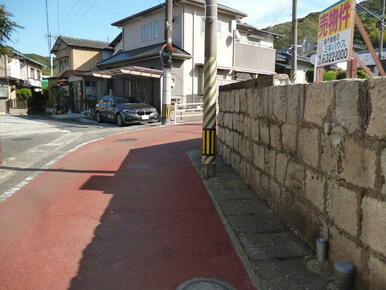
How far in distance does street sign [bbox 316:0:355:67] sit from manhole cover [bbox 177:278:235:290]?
2.99 meters

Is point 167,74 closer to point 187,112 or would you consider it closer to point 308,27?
point 187,112

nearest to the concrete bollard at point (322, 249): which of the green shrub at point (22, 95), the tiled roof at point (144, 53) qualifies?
the tiled roof at point (144, 53)

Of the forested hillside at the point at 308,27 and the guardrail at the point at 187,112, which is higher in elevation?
the forested hillside at the point at 308,27

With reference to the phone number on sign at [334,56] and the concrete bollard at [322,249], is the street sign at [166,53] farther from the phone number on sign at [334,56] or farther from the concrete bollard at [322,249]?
the concrete bollard at [322,249]

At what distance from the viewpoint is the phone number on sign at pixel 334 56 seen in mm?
4072

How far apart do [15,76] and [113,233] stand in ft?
120

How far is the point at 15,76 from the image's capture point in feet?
115

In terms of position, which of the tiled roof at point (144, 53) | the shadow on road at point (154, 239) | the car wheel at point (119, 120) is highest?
the tiled roof at point (144, 53)

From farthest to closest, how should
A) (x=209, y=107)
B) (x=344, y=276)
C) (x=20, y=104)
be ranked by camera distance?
1. (x=20, y=104)
2. (x=209, y=107)
3. (x=344, y=276)

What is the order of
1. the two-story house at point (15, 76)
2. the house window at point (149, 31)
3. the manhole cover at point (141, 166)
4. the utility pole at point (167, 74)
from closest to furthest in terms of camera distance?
the manhole cover at point (141, 166)
the utility pole at point (167, 74)
the house window at point (149, 31)
the two-story house at point (15, 76)

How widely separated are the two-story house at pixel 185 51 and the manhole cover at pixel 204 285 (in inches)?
645

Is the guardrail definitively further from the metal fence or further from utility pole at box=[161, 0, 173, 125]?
the metal fence

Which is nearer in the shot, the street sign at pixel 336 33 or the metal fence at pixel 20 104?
the street sign at pixel 336 33

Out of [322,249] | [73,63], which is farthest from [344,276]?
[73,63]
